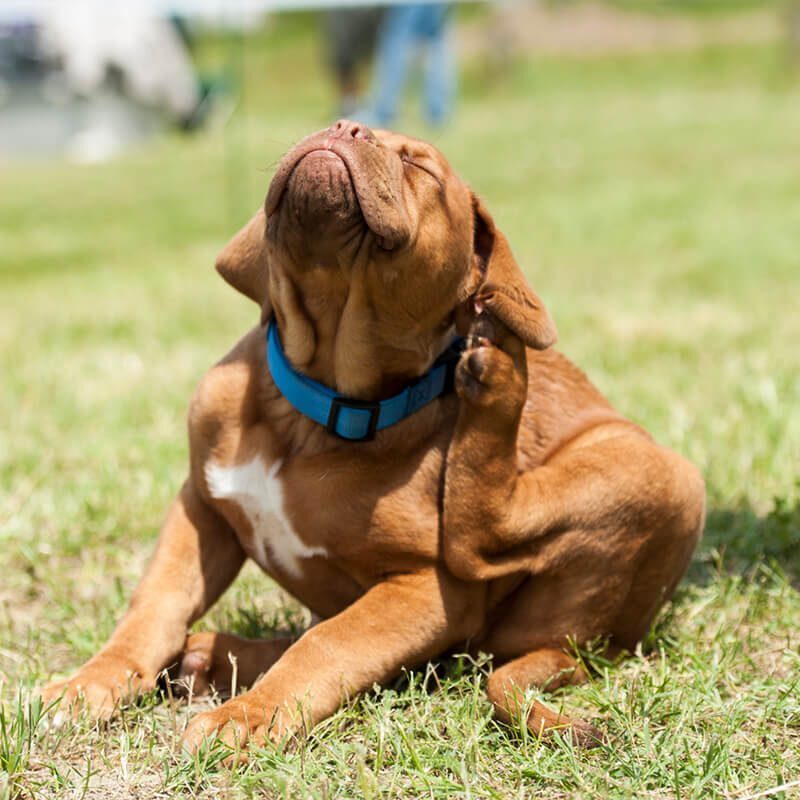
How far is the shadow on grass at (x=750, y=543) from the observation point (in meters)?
3.55

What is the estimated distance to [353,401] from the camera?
283cm

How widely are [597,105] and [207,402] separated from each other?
16.8 metres

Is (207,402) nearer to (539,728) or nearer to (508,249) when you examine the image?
(508,249)

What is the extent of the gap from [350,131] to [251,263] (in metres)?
0.45

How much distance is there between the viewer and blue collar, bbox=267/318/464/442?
2795mm

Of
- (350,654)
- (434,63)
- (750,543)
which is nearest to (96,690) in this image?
(350,654)

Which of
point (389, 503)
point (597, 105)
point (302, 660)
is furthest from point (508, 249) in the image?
point (597, 105)

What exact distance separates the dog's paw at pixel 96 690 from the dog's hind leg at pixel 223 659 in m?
0.14

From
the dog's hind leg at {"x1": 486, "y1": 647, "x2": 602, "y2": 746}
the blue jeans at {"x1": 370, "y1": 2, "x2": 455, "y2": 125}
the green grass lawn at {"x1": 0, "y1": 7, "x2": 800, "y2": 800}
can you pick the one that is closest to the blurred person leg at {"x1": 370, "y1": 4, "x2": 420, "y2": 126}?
the blue jeans at {"x1": 370, "y1": 2, "x2": 455, "y2": 125}

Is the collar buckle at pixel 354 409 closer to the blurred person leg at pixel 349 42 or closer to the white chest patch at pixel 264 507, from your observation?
the white chest patch at pixel 264 507

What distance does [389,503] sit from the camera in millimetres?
2709

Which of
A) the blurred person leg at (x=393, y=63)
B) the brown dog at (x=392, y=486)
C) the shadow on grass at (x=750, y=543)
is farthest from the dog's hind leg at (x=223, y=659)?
the blurred person leg at (x=393, y=63)

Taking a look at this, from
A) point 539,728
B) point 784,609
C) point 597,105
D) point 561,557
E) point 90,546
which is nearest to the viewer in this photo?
point 539,728

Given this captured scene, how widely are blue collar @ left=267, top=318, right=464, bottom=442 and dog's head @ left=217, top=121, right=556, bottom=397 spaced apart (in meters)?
0.04
